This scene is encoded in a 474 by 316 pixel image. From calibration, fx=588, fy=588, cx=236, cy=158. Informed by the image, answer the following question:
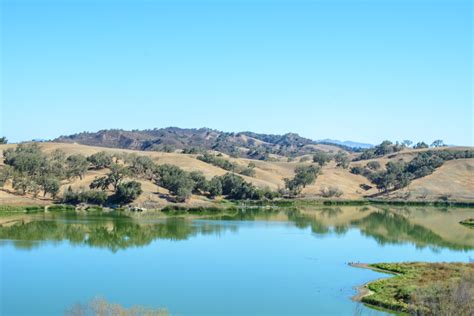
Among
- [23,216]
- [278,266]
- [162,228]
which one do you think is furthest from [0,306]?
[23,216]

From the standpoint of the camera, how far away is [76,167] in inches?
3723

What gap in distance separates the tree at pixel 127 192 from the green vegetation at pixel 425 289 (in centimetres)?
4680

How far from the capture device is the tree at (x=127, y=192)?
83.4m

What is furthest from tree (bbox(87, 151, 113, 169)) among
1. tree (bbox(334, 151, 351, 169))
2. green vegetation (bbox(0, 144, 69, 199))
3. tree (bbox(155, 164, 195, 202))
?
tree (bbox(334, 151, 351, 169))

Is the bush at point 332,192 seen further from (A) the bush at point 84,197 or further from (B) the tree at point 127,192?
(A) the bush at point 84,197

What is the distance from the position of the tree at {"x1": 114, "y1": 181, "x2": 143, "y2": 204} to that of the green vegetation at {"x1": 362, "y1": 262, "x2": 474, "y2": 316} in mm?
46795

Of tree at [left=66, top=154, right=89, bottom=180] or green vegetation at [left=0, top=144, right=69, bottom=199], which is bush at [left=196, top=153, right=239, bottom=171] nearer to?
tree at [left=66, top=154, right=89, bottom=180]

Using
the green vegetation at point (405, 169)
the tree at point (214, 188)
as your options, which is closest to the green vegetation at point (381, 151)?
the green vegetation at point (405, 169)

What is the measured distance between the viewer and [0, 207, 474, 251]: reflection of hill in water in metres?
56.0

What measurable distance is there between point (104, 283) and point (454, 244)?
37.5 meters

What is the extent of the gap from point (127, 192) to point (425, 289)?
5916 cm

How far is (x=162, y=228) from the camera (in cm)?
6356

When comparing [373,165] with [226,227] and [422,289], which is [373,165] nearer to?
[226,227]

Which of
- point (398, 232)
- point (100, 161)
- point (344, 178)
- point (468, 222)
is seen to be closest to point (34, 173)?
point (100, 161)
